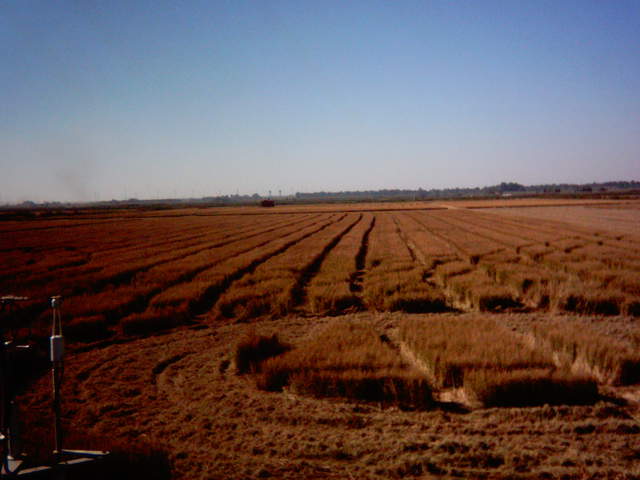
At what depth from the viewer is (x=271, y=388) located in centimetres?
859

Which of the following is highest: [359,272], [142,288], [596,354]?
[142,288]

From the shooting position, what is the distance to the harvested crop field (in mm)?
6152

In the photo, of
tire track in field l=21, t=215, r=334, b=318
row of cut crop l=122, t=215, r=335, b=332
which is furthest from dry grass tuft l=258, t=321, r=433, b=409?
tire track in field l=21, t=215, r=334, b=318

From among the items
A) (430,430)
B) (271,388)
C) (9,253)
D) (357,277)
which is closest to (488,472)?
(430,430)

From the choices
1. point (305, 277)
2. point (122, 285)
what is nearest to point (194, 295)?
point (122, 285)

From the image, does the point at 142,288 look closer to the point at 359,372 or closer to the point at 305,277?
the point at 305,277

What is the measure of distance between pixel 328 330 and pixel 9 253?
29.9m

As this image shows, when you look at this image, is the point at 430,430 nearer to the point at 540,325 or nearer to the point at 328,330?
the point at 328,330

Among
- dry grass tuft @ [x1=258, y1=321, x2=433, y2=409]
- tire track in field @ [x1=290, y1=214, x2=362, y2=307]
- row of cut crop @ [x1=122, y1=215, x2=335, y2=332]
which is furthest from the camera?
tire track in field @ [x1=290, y1=214, x2=362, y2=307]

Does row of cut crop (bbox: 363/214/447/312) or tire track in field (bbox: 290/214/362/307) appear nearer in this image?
row of cut crop (bbox: 363/214/447/312)

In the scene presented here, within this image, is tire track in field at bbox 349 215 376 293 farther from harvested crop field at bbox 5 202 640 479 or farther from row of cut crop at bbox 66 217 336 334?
row of cut crop at bbox 66 217 336 334

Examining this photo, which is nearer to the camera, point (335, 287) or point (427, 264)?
point (335, 287)

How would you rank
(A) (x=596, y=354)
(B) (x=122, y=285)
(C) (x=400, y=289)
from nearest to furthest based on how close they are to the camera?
(A) (x=596, y=354), (C) (x=400, y=289), (B) (x=122, y=285)

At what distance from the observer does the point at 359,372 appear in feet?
28.2
